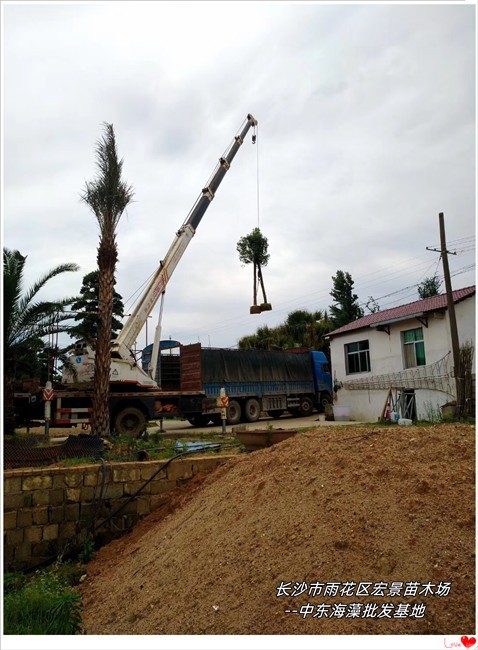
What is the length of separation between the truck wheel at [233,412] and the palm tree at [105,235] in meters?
6.81

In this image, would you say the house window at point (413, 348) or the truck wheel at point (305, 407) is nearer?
the house window at point (413, 348)

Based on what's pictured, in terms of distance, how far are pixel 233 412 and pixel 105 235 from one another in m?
8.90

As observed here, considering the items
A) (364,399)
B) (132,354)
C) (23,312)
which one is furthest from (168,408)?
(364,399)

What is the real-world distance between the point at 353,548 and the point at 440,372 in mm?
12174

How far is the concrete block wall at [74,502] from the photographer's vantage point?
657 cm

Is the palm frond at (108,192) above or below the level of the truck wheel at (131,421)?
above

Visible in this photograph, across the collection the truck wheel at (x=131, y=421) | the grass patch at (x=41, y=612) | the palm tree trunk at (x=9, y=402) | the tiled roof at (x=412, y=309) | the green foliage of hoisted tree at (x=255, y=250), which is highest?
the green foliage of hoisted tree at (x=255, y=250)

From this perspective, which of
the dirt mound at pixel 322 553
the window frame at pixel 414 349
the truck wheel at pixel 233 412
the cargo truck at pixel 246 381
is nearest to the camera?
the dirt mound at pixel 322 553

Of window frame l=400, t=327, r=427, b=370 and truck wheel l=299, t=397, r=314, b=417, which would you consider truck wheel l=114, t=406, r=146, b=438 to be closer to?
window frame l=400, t=327, r=427, b=370

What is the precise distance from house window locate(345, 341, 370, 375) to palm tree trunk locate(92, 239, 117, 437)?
961cm

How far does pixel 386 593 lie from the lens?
332cm

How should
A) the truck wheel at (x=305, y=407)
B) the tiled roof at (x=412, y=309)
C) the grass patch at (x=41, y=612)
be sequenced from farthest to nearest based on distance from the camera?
1. the truck wheel at (x=305, y=407)
2. the tiled roof at (x=412, y=309)
3. the grass patch at (x=41, y=612)

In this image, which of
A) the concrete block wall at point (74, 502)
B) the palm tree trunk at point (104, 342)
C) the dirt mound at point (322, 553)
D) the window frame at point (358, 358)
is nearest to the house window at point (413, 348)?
the window frame at point (358, 358)

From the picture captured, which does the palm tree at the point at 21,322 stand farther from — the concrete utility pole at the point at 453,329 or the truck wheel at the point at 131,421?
the concrete utility pole at the point at 453,329
